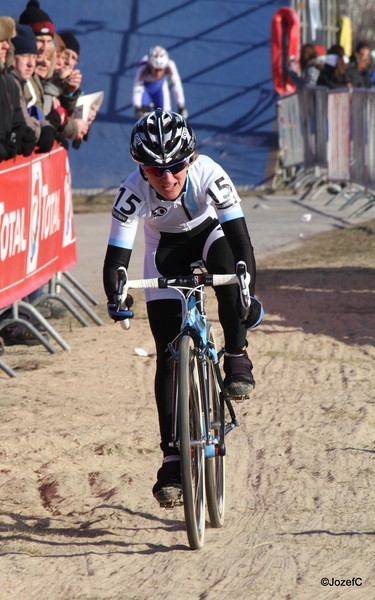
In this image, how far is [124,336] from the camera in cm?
846

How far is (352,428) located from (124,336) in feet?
10.3

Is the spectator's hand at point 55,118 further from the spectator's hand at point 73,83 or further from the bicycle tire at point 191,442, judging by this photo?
the bicycle tire at point 191,442

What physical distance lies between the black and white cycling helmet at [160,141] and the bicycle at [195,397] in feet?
1.72

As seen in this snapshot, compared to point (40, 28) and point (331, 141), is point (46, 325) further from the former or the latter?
point (331, 141)

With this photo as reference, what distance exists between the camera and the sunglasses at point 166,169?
4.16 m

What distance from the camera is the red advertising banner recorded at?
23.2ft

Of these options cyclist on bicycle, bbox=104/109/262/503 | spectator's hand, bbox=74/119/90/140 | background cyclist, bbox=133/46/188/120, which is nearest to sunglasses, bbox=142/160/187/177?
cyclist on bicycle, bbox=104/109/262/503

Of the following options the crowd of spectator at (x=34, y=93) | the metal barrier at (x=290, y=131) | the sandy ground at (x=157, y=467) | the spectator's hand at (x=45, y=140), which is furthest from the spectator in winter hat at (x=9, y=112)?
the metal barrier at (x=290, y=131)

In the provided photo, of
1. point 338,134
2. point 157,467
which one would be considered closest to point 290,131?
point 338,134

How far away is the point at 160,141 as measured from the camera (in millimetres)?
4070

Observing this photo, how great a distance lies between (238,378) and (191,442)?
0.71 m

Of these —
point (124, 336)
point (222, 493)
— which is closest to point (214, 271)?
point (222, 493)

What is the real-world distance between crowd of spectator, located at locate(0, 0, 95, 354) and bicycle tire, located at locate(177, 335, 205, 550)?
326 cm

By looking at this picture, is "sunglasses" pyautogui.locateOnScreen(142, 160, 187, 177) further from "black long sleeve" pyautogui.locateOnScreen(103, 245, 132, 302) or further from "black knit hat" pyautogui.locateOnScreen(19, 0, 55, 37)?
"black knit hat" pyautogui.locateOnScreen(19, 0, 55, 37)
